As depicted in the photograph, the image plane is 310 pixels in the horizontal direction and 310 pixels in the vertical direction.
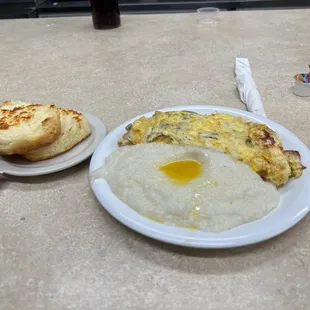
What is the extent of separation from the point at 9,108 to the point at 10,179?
0.21 m

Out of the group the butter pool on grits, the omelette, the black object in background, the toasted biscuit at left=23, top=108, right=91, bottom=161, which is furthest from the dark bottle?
the butter pool on grits

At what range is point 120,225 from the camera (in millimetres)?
771

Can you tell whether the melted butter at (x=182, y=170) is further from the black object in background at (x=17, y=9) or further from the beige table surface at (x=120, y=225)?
the black object in background at (x=17, y=9)

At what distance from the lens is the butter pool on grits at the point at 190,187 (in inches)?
26.7

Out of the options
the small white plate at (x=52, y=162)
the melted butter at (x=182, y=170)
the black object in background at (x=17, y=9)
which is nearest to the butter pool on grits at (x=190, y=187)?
the melted butter at (x=182, y=170)

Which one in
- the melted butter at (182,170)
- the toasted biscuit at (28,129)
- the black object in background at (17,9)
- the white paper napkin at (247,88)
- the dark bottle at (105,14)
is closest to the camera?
the melted butter at (182,170)

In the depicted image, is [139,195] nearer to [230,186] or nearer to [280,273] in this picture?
[230,186]

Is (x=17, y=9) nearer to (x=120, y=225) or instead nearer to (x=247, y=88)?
(x=247, y=88)

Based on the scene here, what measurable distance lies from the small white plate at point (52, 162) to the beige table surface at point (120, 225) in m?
0.04

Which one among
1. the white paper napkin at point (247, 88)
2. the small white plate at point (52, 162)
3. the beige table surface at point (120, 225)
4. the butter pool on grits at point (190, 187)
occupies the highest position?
the butter pool on grits at point (190, 187)

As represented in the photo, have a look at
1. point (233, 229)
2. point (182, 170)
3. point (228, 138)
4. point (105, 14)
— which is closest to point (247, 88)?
point (228, 138)

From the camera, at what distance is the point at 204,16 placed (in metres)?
2.08

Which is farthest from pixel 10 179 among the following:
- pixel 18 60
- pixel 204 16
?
pixel 204 16

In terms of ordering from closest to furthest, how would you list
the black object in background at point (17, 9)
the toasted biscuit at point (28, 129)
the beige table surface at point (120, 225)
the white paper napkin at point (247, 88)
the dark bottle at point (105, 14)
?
the beige table surface at point (120, 225) < the toasted biscuit at point (28, 129) < the white paper napkin at point (247, 88) < the dark bottle at point (105, 14) < the black object in background at point (17, 9)
